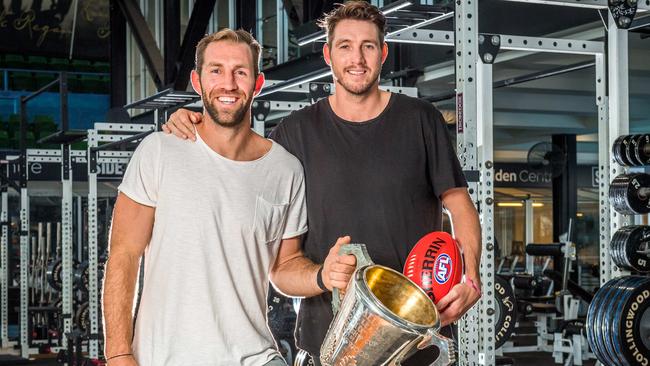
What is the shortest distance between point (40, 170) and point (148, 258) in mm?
11201

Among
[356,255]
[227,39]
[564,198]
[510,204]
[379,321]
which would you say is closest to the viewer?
[379,321]

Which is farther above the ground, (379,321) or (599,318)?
(379,321)

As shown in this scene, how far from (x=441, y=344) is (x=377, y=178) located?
524 mm

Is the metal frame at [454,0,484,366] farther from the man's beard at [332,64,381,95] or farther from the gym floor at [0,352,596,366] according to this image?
the gym floor at [0,352,596,366]

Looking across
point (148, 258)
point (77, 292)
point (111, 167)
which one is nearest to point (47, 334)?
point (77, 292)

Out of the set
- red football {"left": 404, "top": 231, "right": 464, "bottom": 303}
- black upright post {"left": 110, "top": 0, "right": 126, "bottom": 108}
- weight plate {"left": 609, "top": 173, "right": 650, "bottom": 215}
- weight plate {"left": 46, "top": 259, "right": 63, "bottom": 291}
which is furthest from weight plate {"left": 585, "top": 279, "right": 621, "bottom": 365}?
black upright post {"left": 110, "top": 0, "right": 126, "bottom": 108}

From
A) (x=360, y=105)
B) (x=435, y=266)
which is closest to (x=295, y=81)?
(x=360, y=105)

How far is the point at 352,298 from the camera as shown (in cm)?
167

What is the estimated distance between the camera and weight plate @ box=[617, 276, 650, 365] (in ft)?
13.6

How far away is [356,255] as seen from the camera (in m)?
1.79

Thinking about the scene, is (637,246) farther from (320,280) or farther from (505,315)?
(320,280)

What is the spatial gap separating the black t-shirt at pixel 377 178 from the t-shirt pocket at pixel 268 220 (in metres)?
0.11

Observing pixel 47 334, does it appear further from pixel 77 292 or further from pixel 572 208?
pixel 572 208

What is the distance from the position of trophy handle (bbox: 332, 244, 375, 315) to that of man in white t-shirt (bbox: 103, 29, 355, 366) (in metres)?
0.03
